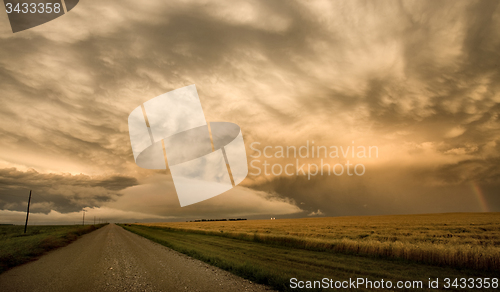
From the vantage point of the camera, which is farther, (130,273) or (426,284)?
(130,273)

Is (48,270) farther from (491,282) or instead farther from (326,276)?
(491,282)

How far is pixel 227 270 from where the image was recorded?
42.5 ft

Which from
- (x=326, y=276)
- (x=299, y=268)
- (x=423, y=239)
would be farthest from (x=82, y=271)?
(x=423, y=239)

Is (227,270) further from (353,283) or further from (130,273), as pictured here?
(353,283)

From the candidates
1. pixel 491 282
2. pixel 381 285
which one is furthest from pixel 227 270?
pixel 491 282

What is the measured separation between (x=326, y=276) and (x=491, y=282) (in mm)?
7165

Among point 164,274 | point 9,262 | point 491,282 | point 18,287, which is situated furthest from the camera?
point 9,262

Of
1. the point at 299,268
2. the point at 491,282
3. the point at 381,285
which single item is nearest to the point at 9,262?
the point at 299,268

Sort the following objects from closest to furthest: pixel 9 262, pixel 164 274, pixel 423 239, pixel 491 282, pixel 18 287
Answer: pixel 18 287, pixel 491 282, pixel 164 274, pixel 9 262, pixel 423 239

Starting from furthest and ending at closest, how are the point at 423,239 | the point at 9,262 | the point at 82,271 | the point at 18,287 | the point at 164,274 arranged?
the point at 423,239 → the point at 9,262 → the point at 82,271 → the point at 164,274 → the point at 18,287

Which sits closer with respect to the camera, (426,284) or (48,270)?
(426,284)

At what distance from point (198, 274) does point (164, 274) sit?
1578 millimetres

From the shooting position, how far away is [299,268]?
12789 mm

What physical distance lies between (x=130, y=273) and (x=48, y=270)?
202 inches
